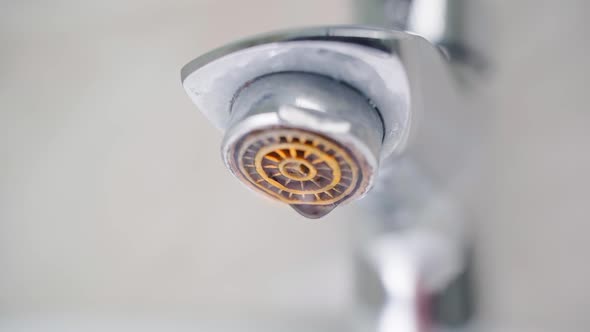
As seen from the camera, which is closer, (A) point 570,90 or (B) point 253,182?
(B) point 253,182

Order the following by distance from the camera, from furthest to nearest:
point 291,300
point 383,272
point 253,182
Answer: point 291,300, point 383,272, point 253,182

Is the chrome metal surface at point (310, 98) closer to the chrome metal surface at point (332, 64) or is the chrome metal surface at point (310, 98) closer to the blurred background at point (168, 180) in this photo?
the chrome metal surface at point (332, 64)

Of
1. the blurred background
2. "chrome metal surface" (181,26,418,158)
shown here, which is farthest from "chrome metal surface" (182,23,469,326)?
the blurred background

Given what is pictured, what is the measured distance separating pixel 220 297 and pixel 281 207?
10 centimetres

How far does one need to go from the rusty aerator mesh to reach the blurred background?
0.24 m

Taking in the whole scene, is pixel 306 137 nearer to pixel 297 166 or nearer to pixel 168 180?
pixel 297 166

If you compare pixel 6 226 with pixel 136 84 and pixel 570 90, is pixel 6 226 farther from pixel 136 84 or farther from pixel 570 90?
pixel 570 90

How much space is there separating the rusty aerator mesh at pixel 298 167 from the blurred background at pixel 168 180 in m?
0.24

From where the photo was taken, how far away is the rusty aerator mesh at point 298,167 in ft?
0.58

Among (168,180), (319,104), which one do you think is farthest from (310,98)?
(168,180)

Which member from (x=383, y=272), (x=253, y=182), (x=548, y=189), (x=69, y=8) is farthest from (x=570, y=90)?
(x=69, y=8)

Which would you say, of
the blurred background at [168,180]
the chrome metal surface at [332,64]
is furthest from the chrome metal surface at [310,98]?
the blurred background at [168,180]

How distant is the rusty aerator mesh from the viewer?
177mm

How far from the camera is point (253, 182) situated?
20 centimetres
